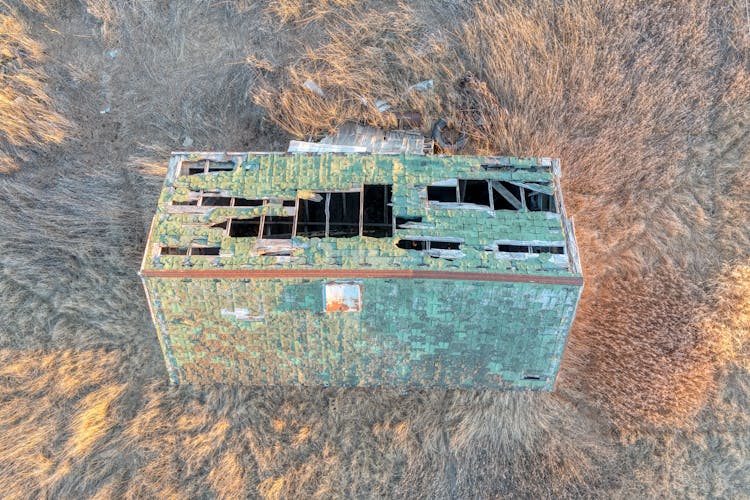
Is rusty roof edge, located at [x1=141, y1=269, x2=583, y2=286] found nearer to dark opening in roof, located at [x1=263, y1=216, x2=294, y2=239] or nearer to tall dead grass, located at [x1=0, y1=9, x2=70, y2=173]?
dark opening in roof, located at [x1=263, y1=216, x2=294, y2=239]

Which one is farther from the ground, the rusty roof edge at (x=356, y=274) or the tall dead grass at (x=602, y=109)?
the tall dead grass at (x=602, y=109)

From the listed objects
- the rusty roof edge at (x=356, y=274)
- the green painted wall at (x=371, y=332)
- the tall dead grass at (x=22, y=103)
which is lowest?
the green painted wall at (x=371, y=332)

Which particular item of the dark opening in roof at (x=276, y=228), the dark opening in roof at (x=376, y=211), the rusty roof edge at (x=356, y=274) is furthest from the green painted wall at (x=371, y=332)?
the dark opening in roof at (x=376, y=211)

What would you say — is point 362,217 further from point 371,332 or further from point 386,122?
point 386,122

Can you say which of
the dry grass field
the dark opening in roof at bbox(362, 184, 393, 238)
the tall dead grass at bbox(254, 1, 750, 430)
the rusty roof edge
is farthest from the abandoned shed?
the tall dead grass at bbox(254, 1, 750, 430)

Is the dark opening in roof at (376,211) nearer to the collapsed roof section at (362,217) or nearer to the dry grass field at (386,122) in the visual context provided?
the collapsed roof section at (362,217)

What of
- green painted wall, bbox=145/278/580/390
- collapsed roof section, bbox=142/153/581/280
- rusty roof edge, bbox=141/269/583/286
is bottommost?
green painted wall, bbox=145/278/580/390

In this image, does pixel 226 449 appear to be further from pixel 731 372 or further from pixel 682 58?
pixel 682 58

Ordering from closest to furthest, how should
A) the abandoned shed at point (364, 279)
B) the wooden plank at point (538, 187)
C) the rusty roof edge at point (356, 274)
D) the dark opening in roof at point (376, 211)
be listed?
the rusty roof edge at point (356, 274) < the abandoned shed at point (364, 279) < the wooden plank at point (538, 187) < the dark opening in roof at point (376, 211)
